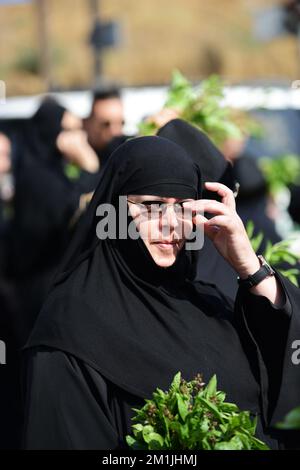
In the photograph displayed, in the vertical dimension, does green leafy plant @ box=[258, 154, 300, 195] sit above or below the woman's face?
above

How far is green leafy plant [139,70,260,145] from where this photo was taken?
15.7ft

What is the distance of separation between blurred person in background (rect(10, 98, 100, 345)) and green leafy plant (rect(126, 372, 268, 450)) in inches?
148

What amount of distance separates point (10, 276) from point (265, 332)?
4506mm

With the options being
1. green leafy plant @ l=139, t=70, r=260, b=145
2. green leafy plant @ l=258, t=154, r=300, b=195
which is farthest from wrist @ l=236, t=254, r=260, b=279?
green leafy plant @ l=258, t=154, r=300, b=195

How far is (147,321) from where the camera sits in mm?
2822

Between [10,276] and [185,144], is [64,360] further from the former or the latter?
[10,276]

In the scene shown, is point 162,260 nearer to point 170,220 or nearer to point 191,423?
point 170,220

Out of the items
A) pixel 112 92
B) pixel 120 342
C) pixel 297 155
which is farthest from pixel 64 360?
pixel 297 155

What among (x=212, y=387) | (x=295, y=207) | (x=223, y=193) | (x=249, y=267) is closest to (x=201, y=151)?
(x=295, y=207)

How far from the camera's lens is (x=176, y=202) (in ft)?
9.61

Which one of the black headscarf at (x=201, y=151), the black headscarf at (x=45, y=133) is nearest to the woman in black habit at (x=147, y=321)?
the black headscarf at (x=201, y=151)

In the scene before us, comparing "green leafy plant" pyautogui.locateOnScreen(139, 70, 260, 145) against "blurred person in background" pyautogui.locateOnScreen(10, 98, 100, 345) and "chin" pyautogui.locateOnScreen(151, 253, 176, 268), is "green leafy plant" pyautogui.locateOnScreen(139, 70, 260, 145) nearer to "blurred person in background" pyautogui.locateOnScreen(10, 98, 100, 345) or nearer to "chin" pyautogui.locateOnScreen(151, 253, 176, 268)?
"blurred person in background" pyautogui.locateOnScreen(10, 98, 100, 345)
